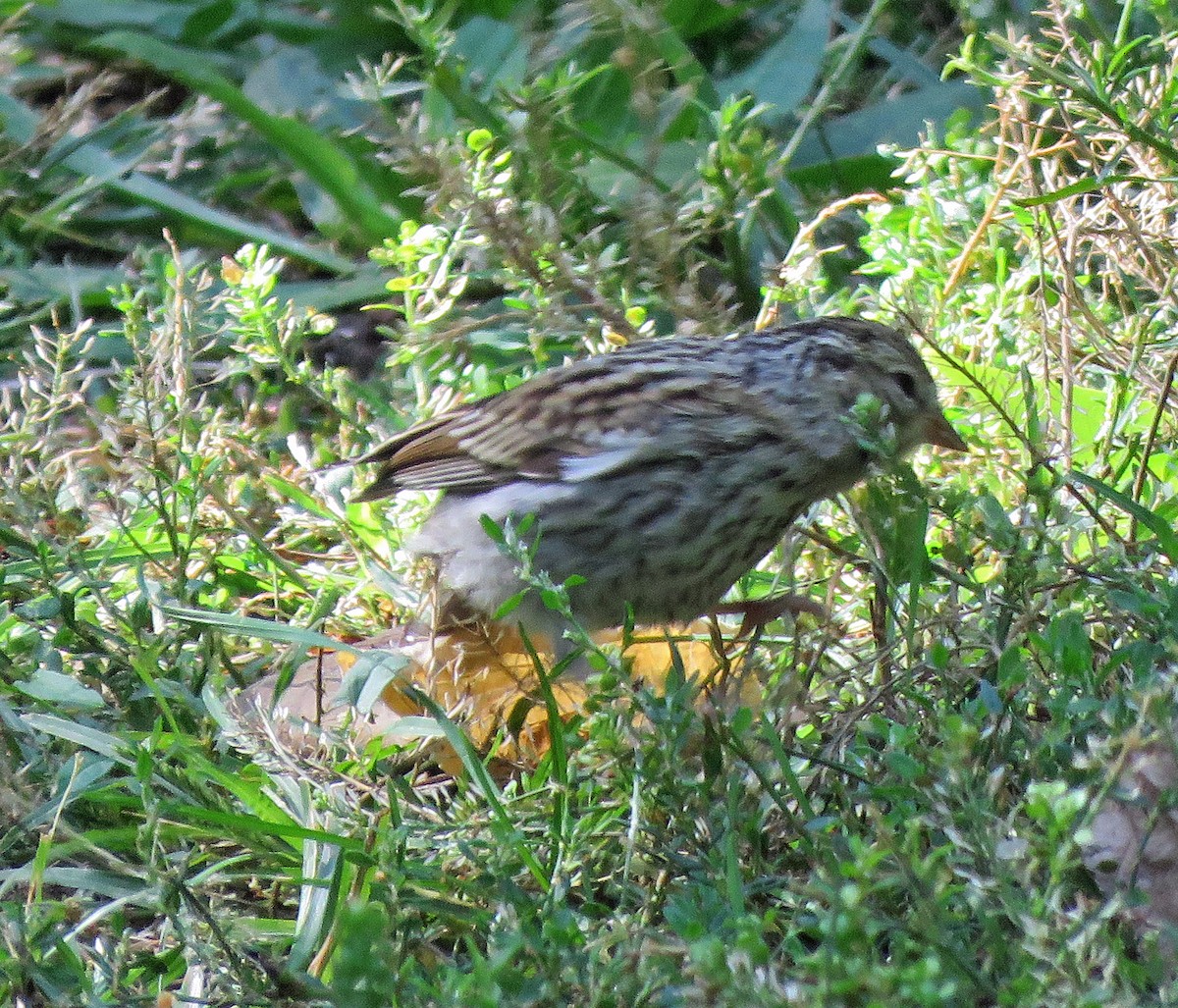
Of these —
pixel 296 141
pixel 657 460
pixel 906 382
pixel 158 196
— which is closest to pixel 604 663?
pixel 657 460

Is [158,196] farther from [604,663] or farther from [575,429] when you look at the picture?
[604,663]

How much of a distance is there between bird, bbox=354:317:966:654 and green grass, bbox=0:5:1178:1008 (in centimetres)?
17

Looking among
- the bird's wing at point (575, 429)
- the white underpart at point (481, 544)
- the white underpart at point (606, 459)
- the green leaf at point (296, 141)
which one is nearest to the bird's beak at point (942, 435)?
the bird's wing at point (575, 429)

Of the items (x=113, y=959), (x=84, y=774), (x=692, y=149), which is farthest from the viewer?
(x=692, y=149)

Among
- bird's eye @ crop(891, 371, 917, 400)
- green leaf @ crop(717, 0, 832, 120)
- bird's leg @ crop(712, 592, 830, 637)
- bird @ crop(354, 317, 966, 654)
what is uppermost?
green leaf @ crop(717, 0, 832, 120)

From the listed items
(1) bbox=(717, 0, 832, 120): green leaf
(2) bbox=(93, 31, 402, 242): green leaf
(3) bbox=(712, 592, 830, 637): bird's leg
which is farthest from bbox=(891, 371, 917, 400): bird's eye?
(2) bbox=(93, 31, 402, 242): green leaf

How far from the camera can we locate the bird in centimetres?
316

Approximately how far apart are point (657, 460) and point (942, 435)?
25.8 inches

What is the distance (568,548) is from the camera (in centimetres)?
320

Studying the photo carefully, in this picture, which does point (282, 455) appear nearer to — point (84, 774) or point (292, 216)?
point (292, 216)

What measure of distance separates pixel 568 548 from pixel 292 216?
8.01 feet

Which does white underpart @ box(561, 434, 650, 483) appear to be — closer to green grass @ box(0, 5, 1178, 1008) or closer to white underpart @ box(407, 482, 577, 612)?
white underpart @ box(407, 482, 577, 612)

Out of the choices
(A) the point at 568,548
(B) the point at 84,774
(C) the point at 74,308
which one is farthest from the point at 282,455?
(B) the point at 84,774

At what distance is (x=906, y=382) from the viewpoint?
341 centimetres
